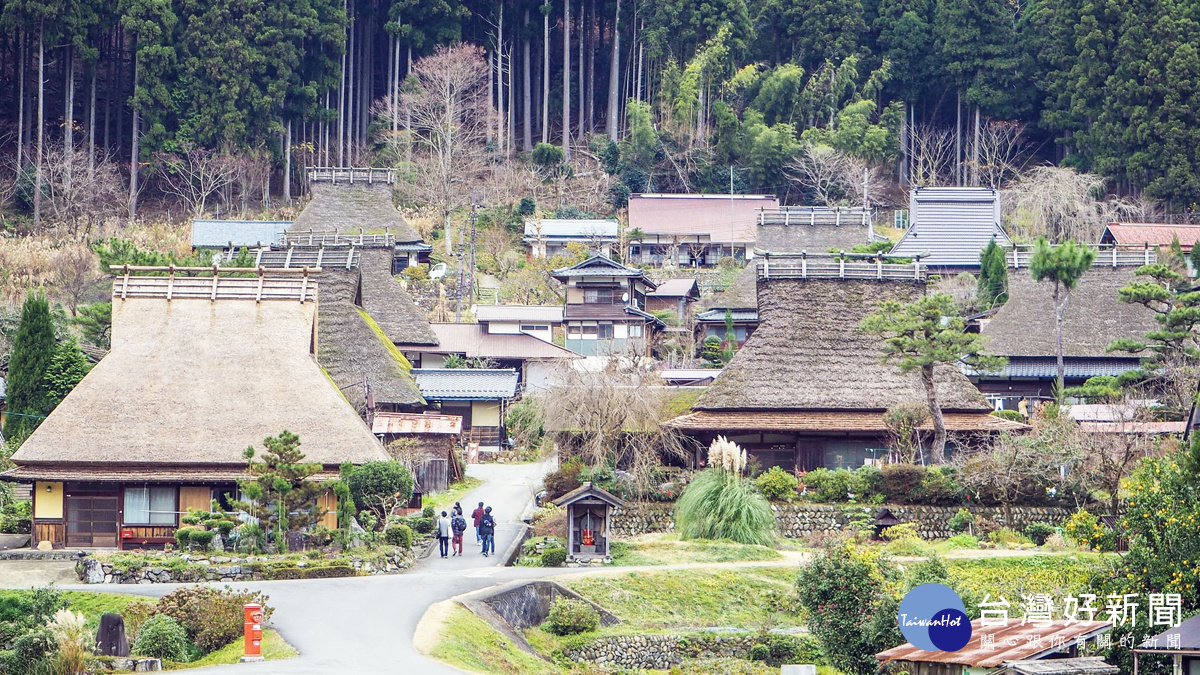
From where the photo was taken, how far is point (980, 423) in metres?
37.4

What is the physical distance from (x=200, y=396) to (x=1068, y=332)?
25014mm

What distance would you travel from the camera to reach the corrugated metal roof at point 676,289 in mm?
58844

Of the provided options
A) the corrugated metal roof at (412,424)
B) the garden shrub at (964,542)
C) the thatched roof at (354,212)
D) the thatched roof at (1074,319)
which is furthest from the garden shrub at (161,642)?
the thatched roof at (354,212)

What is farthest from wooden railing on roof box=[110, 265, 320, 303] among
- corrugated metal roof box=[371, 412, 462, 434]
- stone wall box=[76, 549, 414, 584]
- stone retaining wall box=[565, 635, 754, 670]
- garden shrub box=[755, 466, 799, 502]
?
stone retaining wall box=[565, 635, 754, 670]

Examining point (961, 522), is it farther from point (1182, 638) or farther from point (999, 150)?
point (999, 150)

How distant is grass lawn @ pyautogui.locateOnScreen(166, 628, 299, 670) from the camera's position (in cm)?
2267

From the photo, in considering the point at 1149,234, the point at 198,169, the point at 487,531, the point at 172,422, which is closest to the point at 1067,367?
the point at 1149,234

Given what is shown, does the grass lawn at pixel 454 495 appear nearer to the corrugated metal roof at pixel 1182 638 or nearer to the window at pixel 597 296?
the window at pixel 597 296

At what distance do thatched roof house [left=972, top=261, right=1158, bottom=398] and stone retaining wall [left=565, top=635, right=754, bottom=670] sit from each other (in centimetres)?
2112

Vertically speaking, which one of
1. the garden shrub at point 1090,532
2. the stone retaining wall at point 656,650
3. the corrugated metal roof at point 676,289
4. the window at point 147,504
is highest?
the corrugated metal roof at point 676,289

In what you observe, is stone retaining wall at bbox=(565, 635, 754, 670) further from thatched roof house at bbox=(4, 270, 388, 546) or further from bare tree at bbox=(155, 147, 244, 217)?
bare tree at bbox=(155, 147, 244, 217)

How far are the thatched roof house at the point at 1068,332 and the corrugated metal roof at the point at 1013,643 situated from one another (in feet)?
85.9

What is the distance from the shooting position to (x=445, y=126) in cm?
6794

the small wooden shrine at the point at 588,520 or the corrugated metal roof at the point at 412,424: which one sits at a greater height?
the corrugated metal roof at the point at 412,424
